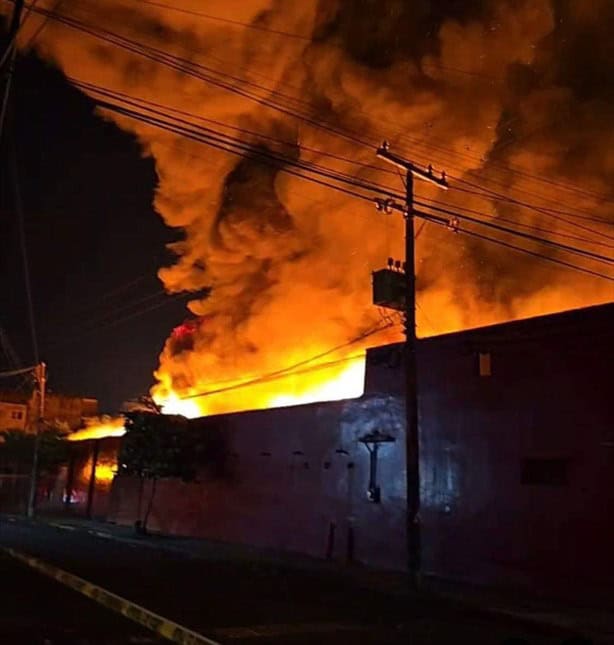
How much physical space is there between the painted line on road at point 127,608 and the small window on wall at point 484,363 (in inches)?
323

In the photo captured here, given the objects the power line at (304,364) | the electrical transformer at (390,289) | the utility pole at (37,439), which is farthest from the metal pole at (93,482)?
the electrical transformer at (390,289)

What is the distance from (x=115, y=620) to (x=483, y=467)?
8191mm

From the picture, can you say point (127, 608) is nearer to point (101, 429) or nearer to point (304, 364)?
point (304, 364)

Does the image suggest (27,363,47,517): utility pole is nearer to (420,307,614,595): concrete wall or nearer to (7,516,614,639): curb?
(7,516,614,639): curb

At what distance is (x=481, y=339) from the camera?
16406mm

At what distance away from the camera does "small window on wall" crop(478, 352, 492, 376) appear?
16.3 m

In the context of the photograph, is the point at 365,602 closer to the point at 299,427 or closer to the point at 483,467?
the point at 483,467

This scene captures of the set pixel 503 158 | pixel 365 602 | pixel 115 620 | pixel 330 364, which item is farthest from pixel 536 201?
pixel 115 620

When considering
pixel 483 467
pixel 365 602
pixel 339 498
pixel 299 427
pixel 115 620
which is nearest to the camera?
pixel 115 620

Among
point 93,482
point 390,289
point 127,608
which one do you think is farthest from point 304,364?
point 127,608

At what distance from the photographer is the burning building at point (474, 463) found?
14.2 metres

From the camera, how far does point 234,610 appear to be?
1144 cm

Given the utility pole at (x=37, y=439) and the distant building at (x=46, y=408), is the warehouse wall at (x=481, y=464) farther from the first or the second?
the distant building at (x=46, y=408)

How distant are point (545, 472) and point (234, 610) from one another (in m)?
6.46
